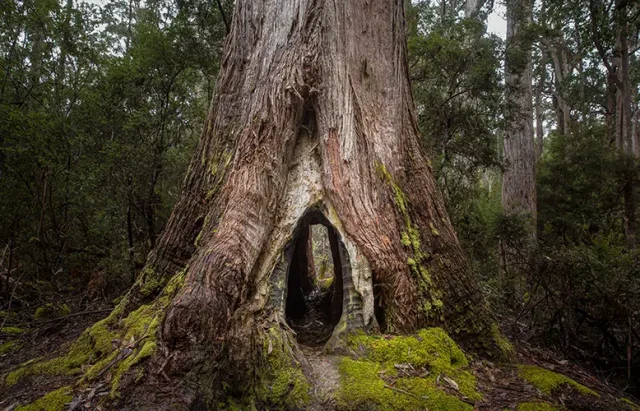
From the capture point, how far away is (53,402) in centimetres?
239

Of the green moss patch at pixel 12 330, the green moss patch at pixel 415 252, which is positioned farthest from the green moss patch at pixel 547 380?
the green moss patch at pixel 12 330

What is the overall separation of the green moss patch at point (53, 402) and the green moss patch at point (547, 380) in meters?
3.17

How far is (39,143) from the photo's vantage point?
20.9 ft

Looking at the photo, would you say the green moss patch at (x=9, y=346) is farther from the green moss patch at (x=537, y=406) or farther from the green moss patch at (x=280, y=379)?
the green moss patch at (x=537, y=406)

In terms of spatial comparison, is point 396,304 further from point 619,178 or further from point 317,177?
point 619,178

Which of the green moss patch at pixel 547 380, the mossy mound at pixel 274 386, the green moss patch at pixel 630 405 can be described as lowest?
the green moss patch at pixel 630 405

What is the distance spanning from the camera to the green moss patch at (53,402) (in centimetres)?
234

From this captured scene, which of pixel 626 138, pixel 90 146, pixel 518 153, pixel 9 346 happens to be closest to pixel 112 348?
pixel 9 346

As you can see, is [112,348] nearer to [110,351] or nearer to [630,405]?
[110,351]

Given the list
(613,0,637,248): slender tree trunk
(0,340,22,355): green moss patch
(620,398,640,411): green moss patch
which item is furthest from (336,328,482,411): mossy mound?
(613,0,637,248): slender tree trunk

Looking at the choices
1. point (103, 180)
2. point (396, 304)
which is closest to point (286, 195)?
point (396, 304)

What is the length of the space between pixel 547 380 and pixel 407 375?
1132mm

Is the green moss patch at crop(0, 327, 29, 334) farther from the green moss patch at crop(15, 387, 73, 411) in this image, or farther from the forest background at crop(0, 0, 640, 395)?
the green moss patch at crop(15, 387, 73, 411)

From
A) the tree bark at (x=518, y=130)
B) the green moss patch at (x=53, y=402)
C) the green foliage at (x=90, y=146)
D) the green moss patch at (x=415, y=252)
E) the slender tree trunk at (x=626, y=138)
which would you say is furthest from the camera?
the slender tree trunk at (x=626, y=138)
